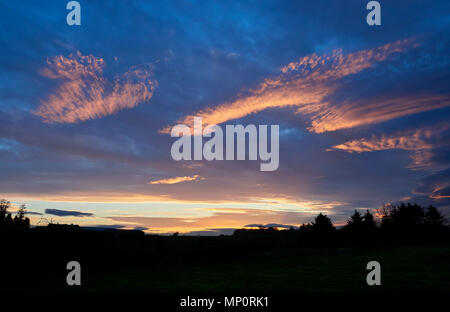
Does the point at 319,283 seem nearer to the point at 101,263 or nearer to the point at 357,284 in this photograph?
the point at 357,284

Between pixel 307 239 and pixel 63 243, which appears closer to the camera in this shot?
pixel 63 243

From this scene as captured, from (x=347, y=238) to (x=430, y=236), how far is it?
19690mm

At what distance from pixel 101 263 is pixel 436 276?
2504 cm

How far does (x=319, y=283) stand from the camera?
1384 centimetres

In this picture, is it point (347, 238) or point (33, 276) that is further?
point (347, 238)
